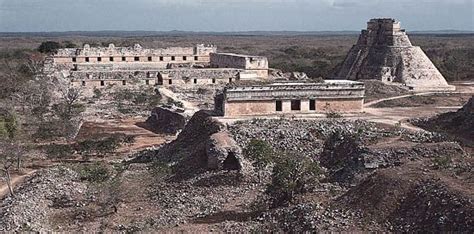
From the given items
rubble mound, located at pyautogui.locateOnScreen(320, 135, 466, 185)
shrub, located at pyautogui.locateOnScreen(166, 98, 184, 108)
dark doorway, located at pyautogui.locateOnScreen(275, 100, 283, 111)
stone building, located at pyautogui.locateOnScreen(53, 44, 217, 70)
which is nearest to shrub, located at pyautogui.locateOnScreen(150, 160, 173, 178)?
dark doorway, located at pyautogui.locateOnScreen(275, 100, 283, 111)

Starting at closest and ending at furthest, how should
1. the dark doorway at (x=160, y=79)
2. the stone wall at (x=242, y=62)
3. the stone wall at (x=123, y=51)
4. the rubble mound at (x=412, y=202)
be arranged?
1. the rubble mound at (x=412, y=202)
2. the dark doorway at (x=160, y=79)
3. the stone wall at (x=242, y=62)
4. the stone wall at (x=123, y=51)

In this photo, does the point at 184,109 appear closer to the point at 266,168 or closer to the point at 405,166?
the point at 266,168

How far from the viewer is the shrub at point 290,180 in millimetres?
14885

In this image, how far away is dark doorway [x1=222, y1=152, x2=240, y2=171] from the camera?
1748cm

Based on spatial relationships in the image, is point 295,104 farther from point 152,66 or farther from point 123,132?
point 152,66

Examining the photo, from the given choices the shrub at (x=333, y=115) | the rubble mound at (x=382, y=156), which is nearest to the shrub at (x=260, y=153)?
the rubble mound at (x=382, y=156)

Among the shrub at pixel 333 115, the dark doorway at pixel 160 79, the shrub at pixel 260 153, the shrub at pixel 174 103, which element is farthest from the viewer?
A: the dark doorway at pixel 160 79

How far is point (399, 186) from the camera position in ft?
44.0

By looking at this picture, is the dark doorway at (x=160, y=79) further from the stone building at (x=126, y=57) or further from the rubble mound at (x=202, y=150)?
the rubble mound at (x=202, y=150)

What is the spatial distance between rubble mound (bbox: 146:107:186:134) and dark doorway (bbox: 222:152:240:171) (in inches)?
376

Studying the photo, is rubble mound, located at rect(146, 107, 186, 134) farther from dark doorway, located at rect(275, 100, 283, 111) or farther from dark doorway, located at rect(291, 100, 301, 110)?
dark doorway, located at rect(291, 100, 301, 110)

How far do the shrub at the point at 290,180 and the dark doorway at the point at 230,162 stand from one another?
5.39 feet

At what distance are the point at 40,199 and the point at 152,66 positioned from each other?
2797 cm

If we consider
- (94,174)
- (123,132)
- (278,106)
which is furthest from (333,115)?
(123,132)
